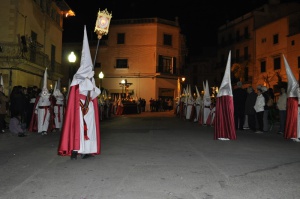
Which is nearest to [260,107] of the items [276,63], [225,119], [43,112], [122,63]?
[225,119]

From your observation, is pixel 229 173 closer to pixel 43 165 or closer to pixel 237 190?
pixel 237 190

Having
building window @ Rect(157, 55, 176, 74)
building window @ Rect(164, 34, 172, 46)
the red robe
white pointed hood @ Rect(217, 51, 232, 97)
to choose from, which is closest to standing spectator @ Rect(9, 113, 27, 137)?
the red robe

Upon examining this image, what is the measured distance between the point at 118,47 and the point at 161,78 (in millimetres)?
7514

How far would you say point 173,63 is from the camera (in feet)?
156

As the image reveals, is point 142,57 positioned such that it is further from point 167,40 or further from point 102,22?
point 102,22

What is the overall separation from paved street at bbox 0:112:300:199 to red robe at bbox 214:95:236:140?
2.03 metres

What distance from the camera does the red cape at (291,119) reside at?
10.6 m

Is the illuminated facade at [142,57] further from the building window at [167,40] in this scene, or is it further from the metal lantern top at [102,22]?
the metal lantern top at [102,22]

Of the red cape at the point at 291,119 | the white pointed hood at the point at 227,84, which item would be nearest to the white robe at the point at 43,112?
the white pointed hood at the point at 227,84

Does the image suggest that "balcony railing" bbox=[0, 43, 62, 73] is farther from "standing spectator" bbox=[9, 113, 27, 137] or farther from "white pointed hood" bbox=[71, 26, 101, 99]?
"white pointed hood" bbox=[71, 26, 101, 99]

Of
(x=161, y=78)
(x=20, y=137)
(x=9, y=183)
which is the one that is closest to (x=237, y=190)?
(x=9, y=183)

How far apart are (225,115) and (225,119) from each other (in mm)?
136

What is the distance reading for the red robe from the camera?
34.6 feet

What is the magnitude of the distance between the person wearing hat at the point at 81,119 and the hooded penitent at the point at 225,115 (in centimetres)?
484
